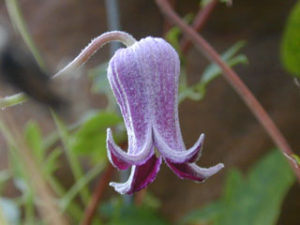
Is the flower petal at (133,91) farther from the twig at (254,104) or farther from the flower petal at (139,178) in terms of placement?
the twig at (254,104)

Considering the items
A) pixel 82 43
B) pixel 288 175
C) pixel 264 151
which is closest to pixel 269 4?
pixel 264 151

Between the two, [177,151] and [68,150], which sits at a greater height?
[177,151]

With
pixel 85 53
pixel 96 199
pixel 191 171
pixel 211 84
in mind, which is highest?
pixel 85 53

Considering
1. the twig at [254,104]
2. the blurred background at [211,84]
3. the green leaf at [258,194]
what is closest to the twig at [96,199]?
the green leaf at [258,194]

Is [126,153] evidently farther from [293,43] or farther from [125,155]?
[293,43]

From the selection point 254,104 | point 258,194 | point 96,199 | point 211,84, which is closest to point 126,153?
point 254,104

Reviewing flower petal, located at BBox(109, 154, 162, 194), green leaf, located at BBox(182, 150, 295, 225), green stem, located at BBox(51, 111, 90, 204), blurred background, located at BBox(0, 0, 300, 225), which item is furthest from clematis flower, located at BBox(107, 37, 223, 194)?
blurred background, located at BBox(0, 0, 300, 225)

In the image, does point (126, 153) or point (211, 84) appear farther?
point (211, 84)

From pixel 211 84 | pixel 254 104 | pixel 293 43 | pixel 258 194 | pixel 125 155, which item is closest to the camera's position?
pixel 125 155
